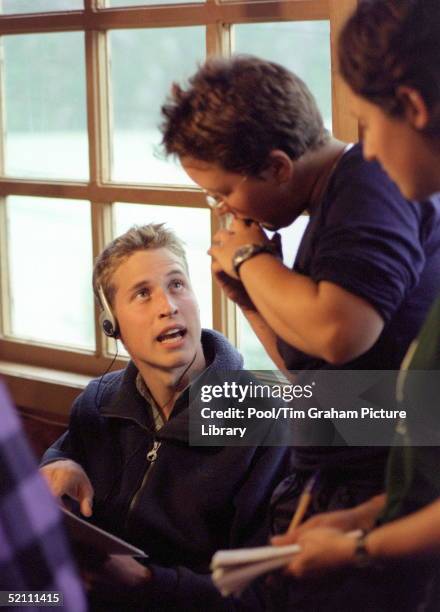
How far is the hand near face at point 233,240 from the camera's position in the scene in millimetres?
824

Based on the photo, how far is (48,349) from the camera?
5.85 feet

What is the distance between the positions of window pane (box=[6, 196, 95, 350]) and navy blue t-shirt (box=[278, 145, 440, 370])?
1003mm

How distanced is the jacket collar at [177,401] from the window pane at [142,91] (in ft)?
1.19

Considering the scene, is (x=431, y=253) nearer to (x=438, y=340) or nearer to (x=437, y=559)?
(x=438, y=340)

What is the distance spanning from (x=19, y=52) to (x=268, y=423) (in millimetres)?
998

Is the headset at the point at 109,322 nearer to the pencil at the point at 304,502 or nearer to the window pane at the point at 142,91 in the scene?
the window pane at the point at 142,91

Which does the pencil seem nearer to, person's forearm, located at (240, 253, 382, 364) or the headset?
person's forearm, located at (240, 253, 382, 364)

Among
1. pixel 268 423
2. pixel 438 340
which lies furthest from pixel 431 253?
pixel 268 423

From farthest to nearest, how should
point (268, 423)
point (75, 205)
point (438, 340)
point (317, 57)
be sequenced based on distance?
point (75, 205) → point (317, 57) → point (268, 423) → point (438, 340)

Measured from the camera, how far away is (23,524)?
32.8 inches

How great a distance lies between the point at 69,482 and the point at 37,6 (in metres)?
0.88

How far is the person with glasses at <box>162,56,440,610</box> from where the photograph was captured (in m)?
0.73

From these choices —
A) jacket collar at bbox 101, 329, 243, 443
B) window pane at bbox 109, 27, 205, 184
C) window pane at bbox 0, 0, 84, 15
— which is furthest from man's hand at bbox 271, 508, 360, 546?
window pane at bbox 0, 0, 84, 15

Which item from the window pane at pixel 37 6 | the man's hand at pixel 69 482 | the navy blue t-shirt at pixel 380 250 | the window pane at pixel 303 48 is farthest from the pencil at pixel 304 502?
the window pane at pixel 37 6
